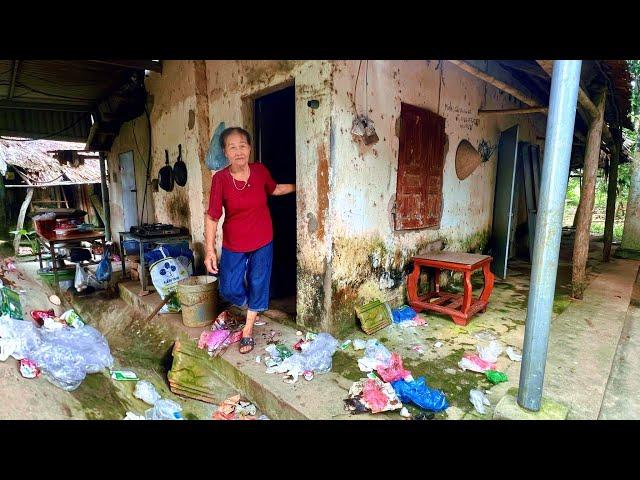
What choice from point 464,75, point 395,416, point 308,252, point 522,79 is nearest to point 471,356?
point 395,416

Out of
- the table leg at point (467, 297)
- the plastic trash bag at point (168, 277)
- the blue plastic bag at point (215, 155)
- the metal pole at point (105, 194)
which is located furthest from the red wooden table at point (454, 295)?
the metal pole at point (105, 194)

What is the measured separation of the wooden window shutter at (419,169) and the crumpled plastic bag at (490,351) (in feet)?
5.13

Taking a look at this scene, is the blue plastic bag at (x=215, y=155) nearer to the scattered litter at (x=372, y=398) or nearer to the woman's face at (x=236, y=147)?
the woman's face at (x=236, y=147)

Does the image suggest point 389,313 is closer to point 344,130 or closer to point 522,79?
point 344,130

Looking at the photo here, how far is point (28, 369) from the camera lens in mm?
2266

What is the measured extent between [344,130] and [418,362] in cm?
227

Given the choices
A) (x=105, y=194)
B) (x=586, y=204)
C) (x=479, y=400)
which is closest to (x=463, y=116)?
(x=586, y=204)

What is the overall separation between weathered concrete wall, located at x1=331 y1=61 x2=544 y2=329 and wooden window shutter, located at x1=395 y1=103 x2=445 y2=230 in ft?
0.36

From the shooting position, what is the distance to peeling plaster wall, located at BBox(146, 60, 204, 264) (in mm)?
4867

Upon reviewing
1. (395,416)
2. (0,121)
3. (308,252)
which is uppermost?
(0,121)

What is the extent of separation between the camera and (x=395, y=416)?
7.64 feet

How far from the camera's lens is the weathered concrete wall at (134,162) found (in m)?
6.87

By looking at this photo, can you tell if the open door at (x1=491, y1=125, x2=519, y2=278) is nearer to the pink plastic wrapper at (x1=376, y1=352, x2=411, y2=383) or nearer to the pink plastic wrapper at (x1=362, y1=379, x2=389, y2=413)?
the pink plastic wrapper at (x1=376, y1=352, x2=411, y2=383)

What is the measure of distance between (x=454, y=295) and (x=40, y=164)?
12.9 metres
